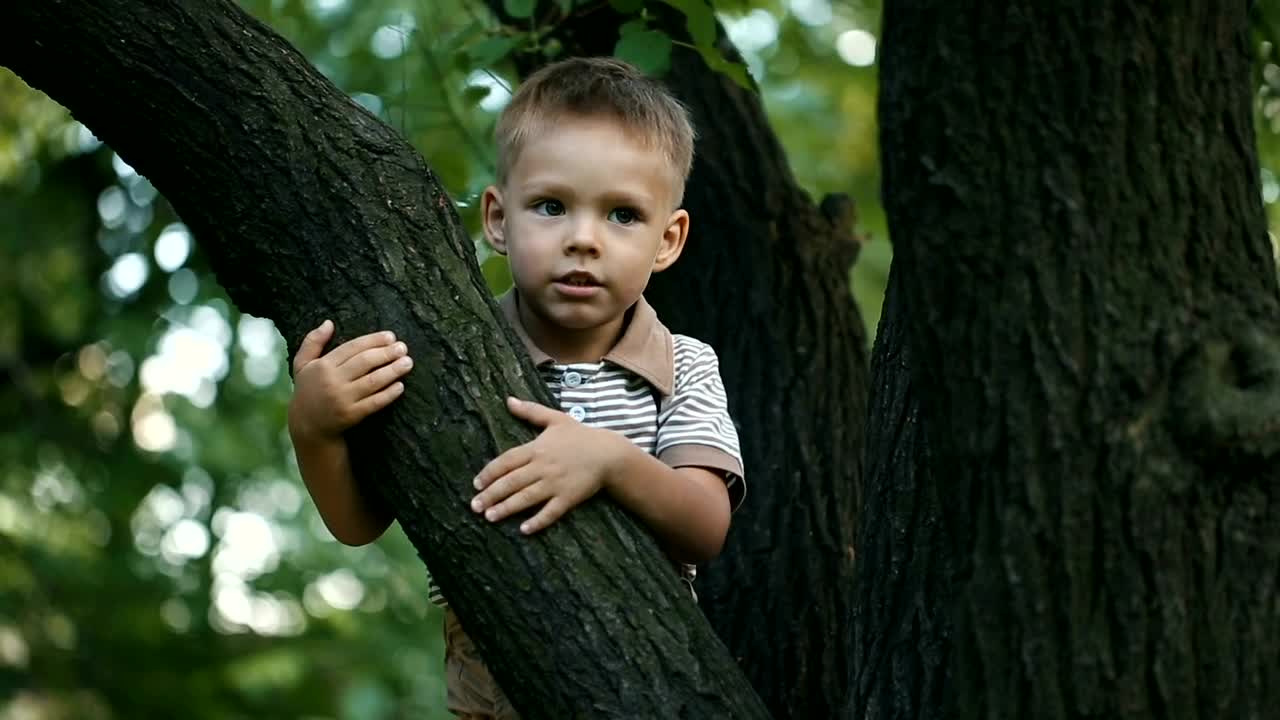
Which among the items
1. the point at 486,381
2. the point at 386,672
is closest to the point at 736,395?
the point at 486,381

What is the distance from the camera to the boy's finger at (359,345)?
242cm

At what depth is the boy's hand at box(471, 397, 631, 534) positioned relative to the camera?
7.75ft

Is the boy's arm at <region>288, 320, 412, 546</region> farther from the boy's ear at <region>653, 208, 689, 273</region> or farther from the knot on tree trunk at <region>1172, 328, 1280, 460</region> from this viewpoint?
the knot on tree trunk at <region>1172, 328, 1280, 460</region>

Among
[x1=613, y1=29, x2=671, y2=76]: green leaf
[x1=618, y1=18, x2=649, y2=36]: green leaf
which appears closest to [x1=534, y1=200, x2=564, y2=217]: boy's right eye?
[x1=613, y1=29, x2=671, y2=76]: green leaf

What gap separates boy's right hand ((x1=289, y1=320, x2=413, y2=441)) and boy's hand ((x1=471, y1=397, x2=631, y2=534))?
0.62 feet

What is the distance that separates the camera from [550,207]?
2.81 metres

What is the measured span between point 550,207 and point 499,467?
2.03 ft

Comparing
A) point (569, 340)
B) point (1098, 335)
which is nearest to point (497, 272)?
point (569, 340)

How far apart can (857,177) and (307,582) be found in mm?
3729

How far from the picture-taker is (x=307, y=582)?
7.38 m

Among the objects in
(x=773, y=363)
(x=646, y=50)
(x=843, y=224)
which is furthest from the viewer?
(x=843, y=224)

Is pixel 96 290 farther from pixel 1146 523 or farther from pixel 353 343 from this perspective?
pixel 1146 523

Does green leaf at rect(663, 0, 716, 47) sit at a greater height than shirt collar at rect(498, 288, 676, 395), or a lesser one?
greater

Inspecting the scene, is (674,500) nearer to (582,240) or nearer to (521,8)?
(582,240)
